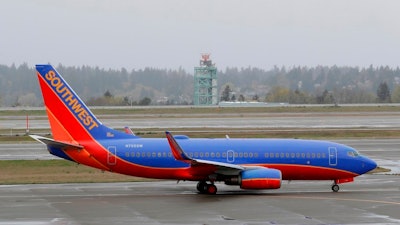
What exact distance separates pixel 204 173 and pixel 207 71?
5313 inches

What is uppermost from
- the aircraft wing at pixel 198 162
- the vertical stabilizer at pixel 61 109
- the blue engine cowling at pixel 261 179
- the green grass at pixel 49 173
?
the vertical stabilizer at pixel 61 109

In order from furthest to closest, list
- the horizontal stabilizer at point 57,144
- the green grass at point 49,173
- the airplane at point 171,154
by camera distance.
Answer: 1. the green grass at point 49,173
2. the airplane at point 171,154
3. the horizontal stabilizer at point 57,144

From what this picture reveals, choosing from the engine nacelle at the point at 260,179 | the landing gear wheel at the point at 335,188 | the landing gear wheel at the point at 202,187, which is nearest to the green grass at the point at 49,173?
the landing gear wheel at the point at 202,187

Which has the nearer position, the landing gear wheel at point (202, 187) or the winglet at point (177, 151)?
the winglet at point (177, 151)

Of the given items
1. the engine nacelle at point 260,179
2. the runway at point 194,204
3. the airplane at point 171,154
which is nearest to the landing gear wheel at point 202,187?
the airplane at point 171,154

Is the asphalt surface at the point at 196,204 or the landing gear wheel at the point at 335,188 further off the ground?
the landing gear wheel at the point at 335,188

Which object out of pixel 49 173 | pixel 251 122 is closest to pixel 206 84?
pixel 251 122

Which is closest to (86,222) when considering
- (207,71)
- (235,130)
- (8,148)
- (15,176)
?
(15,176)

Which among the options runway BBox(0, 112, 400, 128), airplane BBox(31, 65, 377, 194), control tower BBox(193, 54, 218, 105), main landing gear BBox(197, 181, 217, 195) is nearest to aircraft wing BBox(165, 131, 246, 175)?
airplane BBox(31, 65, 377, 194)

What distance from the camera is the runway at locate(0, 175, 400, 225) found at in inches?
1065

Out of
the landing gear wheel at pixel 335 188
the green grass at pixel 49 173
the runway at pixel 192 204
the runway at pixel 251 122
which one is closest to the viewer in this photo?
the runway at pixel 192 204

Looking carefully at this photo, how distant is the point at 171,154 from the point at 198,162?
1.84m

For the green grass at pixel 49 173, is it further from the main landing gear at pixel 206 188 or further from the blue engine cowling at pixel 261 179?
the blue engine cowling at pixel 261 179

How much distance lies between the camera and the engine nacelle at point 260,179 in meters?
33.3
